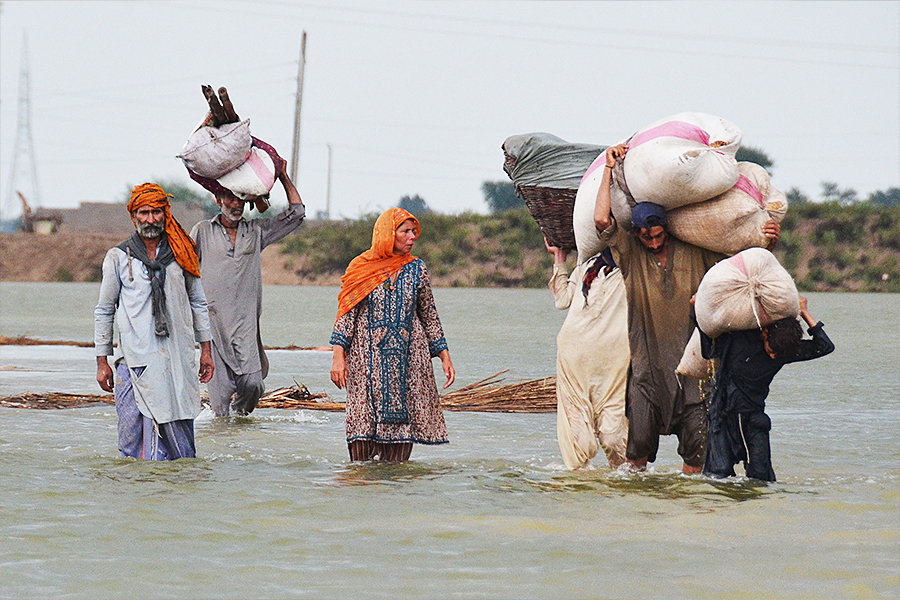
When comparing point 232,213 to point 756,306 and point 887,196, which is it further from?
point 887,196

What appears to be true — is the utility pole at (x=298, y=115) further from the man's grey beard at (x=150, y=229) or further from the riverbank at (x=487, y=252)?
the man's grey beard at (x=150, y=229)

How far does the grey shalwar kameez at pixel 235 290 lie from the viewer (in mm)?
8836

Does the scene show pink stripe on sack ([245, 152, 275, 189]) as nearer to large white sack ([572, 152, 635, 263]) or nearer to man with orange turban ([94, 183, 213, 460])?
man with orange turban ([94, 183, 213, 460])

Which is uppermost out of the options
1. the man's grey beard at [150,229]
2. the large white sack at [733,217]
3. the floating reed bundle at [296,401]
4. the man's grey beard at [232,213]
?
the man's grey beard at [232,213]

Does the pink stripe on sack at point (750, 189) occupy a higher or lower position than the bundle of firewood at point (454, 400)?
higher

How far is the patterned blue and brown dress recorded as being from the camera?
6582mm

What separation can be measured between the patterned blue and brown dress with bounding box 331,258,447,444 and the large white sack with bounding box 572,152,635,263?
912 millimetres

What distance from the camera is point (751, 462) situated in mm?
5828

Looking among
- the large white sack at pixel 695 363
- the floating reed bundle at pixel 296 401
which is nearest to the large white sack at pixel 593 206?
the large white sack at pixel 695 363

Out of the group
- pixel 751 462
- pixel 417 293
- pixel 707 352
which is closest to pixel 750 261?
pixel 707 352

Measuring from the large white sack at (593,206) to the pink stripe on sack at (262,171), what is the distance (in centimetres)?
265

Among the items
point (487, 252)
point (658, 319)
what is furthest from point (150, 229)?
point (487, 252)

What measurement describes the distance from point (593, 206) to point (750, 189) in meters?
0.71

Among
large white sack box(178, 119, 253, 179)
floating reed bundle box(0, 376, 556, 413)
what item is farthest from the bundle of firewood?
large white sack box(178, 119, 253, 179)
